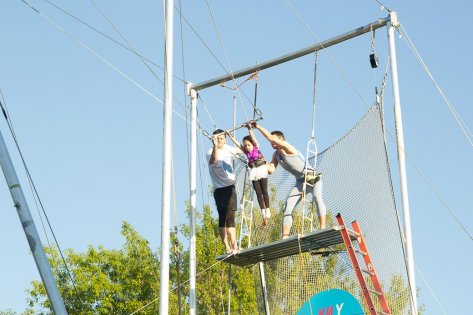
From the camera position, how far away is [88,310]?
27797 mm

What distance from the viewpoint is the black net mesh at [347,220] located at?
38.8 feet

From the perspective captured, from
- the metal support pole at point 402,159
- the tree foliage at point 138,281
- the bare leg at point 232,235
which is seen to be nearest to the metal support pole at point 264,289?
the bare leg at point 232,235

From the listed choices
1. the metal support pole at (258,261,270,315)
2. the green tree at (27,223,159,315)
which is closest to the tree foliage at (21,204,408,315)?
the green tree at (27,223,159,315)

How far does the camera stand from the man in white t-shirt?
Answer: 12.6m

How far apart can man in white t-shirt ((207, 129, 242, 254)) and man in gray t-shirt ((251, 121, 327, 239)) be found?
62cm

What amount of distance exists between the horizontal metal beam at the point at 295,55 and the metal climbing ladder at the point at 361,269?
8.49 feet

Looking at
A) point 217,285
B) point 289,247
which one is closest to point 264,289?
point 289,247

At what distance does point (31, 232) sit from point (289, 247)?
170 inches

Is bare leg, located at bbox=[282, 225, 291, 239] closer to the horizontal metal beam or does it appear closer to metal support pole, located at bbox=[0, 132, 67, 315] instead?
the horizontal metal beam

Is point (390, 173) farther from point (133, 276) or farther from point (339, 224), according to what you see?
point (133, 276)

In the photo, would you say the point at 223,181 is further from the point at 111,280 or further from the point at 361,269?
the point at 111,280

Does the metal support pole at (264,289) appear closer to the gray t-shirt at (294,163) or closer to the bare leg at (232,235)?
the bare leg at (232,235)

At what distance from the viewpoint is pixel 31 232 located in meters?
8.98

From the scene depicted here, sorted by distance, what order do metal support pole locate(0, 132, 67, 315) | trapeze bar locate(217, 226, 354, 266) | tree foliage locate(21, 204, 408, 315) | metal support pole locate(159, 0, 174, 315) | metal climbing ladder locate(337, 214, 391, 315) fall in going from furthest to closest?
tree foliage locate(21, 204, 408, 315) → trapeze bar locate(217, 226, 354, 266) → metal climbing ladder locate(337, 214, 391, 315) → metal support pole locate(159, 0, 174, 315) → metal support pole locate(0, 132, 67, 315)
